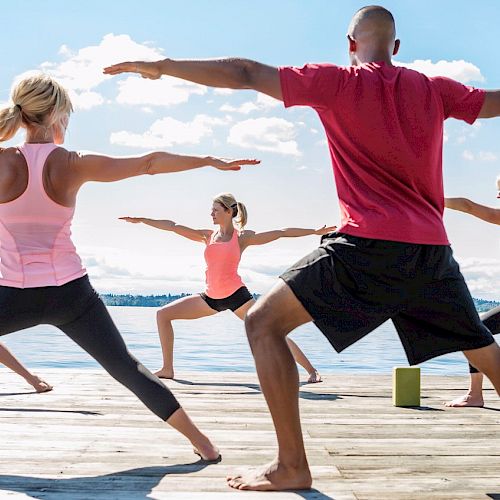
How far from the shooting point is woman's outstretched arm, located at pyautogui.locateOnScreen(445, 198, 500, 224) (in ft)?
13.1

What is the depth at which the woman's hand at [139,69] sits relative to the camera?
2748 mm

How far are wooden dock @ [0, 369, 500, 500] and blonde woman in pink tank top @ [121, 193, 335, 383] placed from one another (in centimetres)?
89

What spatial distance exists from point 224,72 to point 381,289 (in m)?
1.00

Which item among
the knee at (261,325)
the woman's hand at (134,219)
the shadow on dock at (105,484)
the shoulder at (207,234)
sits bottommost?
the shadow on dock at (105,484)

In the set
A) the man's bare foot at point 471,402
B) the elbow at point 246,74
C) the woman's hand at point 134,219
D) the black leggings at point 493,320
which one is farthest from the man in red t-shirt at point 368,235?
the woman's hand at point 134,219

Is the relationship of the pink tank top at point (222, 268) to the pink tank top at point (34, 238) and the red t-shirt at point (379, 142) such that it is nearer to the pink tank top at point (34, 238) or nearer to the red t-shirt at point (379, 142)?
the pink tank top at point (34, 238)

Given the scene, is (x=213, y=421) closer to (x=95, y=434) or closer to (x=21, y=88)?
(x=95, y=434)

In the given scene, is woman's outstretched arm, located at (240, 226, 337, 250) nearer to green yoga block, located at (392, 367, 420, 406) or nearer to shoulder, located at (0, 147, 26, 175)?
green yoga block, located at (392, 367, 420, 406)

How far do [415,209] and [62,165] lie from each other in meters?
1.48

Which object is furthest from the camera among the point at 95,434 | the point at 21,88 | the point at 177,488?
the point at 95,434

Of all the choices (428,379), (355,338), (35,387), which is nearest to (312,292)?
(355,338)

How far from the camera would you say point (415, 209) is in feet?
9.22

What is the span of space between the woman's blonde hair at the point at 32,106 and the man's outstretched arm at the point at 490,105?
1845 mm

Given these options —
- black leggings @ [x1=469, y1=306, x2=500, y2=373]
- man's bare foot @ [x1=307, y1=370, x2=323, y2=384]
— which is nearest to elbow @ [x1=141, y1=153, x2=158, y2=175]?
black leggings @ [x1=469, y1=306, x2=500, y2=373]
